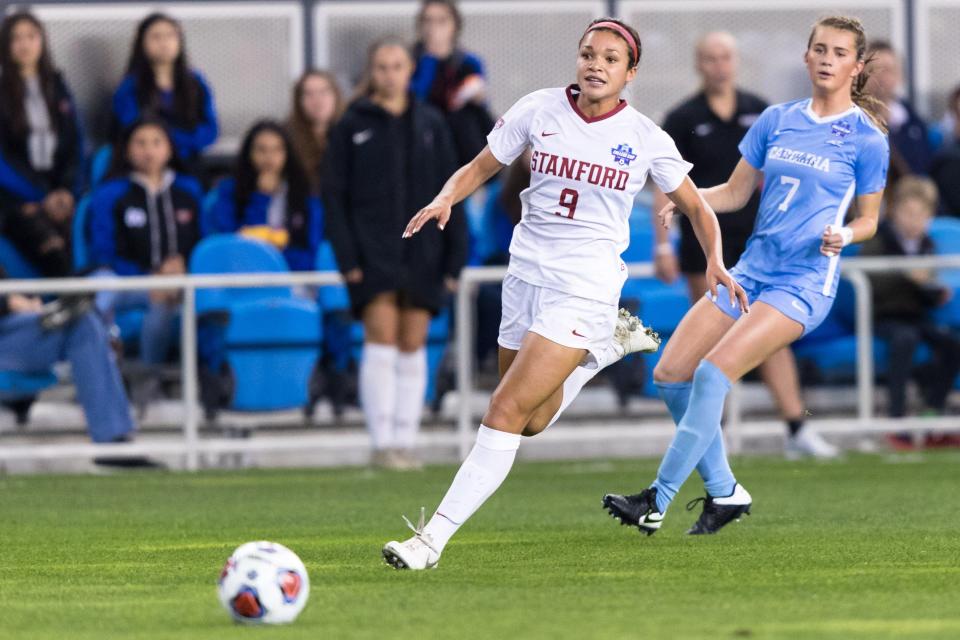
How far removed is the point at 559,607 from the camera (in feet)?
21.1

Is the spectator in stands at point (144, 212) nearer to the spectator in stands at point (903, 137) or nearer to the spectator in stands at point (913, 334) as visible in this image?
the spectator in stands at point (913, 334)

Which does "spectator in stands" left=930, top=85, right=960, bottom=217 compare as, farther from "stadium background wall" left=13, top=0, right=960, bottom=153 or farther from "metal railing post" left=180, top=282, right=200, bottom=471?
"metal railing post" left=180, top=282, right=200, bottom=471

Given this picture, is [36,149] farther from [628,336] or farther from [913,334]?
[628,336]

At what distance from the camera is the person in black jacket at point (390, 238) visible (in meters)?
13.0

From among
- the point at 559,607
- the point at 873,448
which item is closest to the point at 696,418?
the point at 559,607

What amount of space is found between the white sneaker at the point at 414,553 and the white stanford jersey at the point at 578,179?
1.15 m

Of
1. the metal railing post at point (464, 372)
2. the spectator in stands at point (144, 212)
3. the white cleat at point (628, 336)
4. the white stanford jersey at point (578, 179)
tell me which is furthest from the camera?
the spectator in stands at point (144, 212)

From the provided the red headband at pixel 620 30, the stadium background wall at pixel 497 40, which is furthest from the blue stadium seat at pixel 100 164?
the red headband at pixel 620 30

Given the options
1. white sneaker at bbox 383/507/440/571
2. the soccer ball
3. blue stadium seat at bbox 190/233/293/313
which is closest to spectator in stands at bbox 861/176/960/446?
blue stadium seat at bbox 190/233/293/313

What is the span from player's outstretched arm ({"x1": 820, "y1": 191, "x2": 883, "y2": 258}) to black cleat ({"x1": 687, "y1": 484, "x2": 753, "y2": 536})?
3.83 feet

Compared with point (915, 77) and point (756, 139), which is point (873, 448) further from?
point (756, 139)

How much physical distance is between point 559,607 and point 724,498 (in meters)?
2.66

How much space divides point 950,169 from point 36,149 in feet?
22.9

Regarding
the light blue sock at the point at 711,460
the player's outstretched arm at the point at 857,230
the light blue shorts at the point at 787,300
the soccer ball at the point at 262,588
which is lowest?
the light blue sock at the point at 711,460
